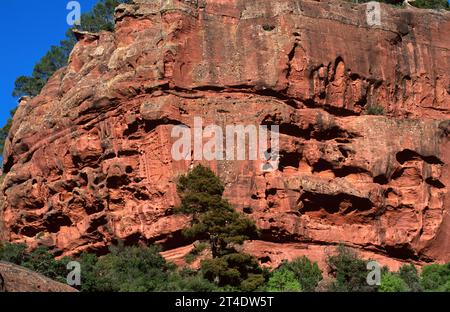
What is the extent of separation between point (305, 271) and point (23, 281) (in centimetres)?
1272

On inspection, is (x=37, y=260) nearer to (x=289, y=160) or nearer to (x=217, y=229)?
(x=217, y=229)

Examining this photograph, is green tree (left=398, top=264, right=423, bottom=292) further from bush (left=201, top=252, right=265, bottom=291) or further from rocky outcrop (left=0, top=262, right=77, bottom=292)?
rocky outcrop (left=0, top=262, right=77, bottom=292)

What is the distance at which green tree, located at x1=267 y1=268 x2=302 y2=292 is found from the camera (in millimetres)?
48031

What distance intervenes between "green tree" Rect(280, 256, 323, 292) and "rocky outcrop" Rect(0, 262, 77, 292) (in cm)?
1028

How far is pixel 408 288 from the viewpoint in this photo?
47.9 metres

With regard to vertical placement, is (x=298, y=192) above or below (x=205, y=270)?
above

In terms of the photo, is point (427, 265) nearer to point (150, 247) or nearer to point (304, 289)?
point (304, 289)

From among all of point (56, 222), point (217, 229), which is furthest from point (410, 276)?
point (56, 222)

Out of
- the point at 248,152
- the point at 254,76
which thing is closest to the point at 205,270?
the point at 248,152

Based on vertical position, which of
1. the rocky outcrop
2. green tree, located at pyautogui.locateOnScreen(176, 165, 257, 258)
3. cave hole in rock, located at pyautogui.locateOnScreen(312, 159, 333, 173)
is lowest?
the rocky outcrop

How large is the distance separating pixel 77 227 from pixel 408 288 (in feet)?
49.0

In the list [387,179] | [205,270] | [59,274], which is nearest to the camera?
[205,270]

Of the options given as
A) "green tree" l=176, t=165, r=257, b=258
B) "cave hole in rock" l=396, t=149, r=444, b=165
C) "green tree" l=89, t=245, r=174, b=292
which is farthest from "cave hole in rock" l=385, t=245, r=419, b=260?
"green tree" l=89, t=245, r=174, b=292

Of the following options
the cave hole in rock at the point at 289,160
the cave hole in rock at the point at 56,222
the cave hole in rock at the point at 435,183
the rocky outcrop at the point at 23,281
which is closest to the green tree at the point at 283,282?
the cave hole in rock at the point at 289,160
